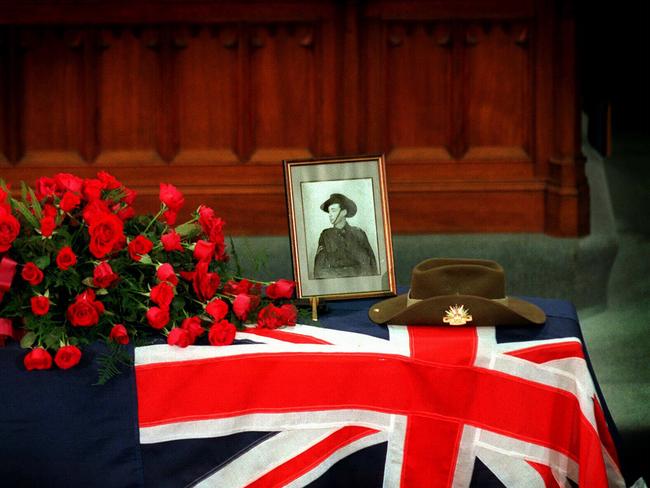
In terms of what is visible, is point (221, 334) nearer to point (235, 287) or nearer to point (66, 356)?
point (235, 287)

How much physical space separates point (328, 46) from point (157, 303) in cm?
230

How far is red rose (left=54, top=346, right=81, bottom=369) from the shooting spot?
236cm

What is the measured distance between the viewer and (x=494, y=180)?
14.8ft

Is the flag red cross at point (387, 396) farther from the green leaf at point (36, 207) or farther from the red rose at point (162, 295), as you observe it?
the green leaf at point (36, 207)

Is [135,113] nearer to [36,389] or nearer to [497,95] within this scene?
[497,95]

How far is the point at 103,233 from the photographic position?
2.40 m

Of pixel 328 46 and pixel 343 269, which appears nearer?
pixel 343 269

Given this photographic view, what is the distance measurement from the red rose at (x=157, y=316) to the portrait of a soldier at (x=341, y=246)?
41 centimetres

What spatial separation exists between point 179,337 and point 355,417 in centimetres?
41

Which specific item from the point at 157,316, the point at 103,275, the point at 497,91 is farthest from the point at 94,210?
the point at 497,91

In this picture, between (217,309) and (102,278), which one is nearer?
(102,278)

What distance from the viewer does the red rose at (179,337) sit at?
2.42 m

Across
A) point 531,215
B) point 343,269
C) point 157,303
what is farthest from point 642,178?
point 157,303

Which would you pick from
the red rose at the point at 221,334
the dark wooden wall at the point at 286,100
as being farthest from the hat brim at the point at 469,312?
the dark wooden wall at the point at 286,100
